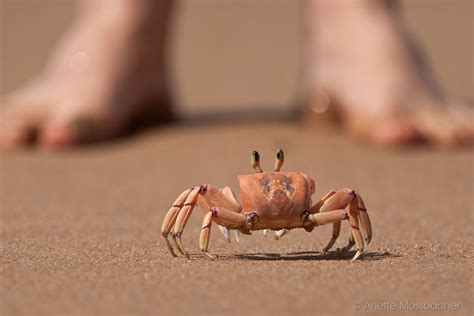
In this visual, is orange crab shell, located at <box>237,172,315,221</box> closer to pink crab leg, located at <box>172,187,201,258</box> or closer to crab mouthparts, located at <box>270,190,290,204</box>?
crab mouthparts, located at <box>270,190,290,204</box>

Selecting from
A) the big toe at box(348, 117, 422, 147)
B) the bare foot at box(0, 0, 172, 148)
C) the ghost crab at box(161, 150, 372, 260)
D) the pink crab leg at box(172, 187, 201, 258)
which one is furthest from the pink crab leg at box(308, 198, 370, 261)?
the bare foot at box(0, 0, 172, 148)

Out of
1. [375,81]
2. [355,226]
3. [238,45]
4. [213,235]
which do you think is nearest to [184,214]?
[355,226]

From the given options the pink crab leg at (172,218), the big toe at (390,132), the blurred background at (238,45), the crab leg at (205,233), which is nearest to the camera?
the crab leg at (205,233)

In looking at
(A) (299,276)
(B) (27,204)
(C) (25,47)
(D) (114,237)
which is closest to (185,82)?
(C) (25,47)

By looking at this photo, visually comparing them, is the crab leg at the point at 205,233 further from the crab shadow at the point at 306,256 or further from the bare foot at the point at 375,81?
the bare foot at the point at 375,81

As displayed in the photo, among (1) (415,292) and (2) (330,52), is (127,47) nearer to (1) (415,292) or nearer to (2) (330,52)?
(2) (330,52)

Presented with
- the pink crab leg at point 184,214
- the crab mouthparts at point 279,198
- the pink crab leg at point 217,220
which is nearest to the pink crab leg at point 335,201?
the crab mouthparts at point 279,198
